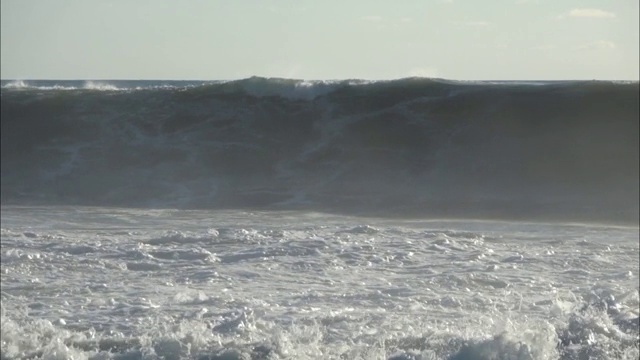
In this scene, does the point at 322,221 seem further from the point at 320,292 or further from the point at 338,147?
the point at 338,147

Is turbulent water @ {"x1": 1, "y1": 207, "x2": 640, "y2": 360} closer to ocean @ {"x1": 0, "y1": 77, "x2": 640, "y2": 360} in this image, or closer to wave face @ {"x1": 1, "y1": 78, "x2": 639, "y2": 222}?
ocean @ {"x1": 0, "y1": 77, "x2": 640, "y2": 360}

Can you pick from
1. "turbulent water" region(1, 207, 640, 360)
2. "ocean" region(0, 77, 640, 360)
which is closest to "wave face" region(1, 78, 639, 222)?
"ocean" region(0, 77, 640, 360)

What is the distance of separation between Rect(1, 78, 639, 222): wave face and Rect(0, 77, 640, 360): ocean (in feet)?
0.16

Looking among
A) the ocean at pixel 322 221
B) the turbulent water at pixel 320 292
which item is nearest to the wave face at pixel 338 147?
the ocean at pixel 322 221

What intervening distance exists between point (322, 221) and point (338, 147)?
16.9 ft

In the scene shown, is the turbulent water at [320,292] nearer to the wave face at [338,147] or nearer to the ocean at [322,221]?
the ocean at [322,221]

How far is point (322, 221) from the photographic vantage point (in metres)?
9.86

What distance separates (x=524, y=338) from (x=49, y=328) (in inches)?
100

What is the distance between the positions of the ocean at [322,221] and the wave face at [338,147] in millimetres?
50

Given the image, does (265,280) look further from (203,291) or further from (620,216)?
(620,216)

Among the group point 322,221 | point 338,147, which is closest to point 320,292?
point 322,221

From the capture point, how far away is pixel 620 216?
10156 millimetres

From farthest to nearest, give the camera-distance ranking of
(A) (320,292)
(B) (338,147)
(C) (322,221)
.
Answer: (B) (338,147)
(C) (322,221)
(A) (320,292)

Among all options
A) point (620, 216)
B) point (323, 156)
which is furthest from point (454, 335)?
point (323, 156)
